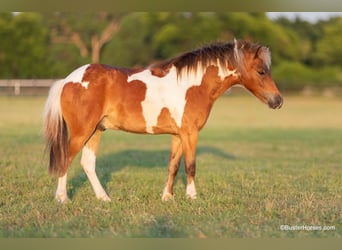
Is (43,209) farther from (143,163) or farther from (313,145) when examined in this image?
(313,145)

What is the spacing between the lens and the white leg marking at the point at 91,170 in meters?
7.37

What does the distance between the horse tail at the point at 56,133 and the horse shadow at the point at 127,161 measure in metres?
0.64

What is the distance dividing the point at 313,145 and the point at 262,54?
8.22m

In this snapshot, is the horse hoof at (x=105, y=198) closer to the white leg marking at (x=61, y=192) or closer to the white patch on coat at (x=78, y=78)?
the white leg marking at (x=61, y=192)

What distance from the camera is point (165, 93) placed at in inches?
288

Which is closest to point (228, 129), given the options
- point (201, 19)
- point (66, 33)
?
point (66, 33)

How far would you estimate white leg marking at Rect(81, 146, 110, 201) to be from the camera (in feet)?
24.2

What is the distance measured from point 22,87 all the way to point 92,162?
3634 centimetres

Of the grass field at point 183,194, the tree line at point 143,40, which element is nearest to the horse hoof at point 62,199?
the grass field at point 183,194

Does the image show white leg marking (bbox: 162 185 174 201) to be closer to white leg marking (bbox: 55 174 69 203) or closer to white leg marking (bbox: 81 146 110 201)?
white leg marking (bbox: 81 146 110 201)

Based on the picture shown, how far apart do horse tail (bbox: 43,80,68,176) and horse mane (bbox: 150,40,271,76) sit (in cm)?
137

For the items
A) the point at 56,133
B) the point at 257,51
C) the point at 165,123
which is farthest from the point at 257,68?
the point at 56,133

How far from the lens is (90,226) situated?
5805mm

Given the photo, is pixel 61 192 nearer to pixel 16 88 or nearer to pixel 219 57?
pixel 219 57
